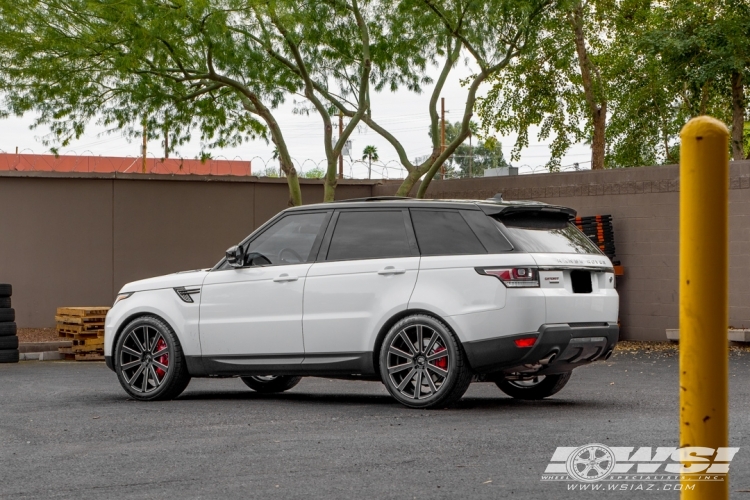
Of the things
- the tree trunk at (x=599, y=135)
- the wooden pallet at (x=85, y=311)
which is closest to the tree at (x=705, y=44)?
the tree trunk at (x=599, y=135)

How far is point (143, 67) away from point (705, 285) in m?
19.0

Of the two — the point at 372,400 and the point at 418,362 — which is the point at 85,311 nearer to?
the point at 372,400

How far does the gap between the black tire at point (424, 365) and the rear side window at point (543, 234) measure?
3.26ft

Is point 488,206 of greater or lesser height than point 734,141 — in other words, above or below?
below

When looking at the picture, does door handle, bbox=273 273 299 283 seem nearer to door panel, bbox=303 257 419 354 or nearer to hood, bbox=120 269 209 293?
door panel, bbox=303 257 419 354

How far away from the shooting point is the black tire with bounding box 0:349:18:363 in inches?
642

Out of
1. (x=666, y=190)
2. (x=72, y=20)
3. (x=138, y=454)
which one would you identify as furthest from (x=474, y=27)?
(x=138, y=454)

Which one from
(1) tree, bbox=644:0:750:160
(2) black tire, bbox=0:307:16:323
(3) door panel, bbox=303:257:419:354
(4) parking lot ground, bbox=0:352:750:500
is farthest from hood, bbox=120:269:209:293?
(1) tree, bbox=644:0:750:160

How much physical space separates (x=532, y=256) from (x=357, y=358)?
1.79 meters

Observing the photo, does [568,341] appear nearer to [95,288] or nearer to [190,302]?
[190,302]

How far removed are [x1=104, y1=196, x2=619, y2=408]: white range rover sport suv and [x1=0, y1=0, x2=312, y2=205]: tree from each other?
8799 mm

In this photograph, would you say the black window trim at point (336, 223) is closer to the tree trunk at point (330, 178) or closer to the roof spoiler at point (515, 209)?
the roof spoiler at point (515, 209)

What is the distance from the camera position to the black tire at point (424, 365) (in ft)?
29.7

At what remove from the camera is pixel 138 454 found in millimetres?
7070
